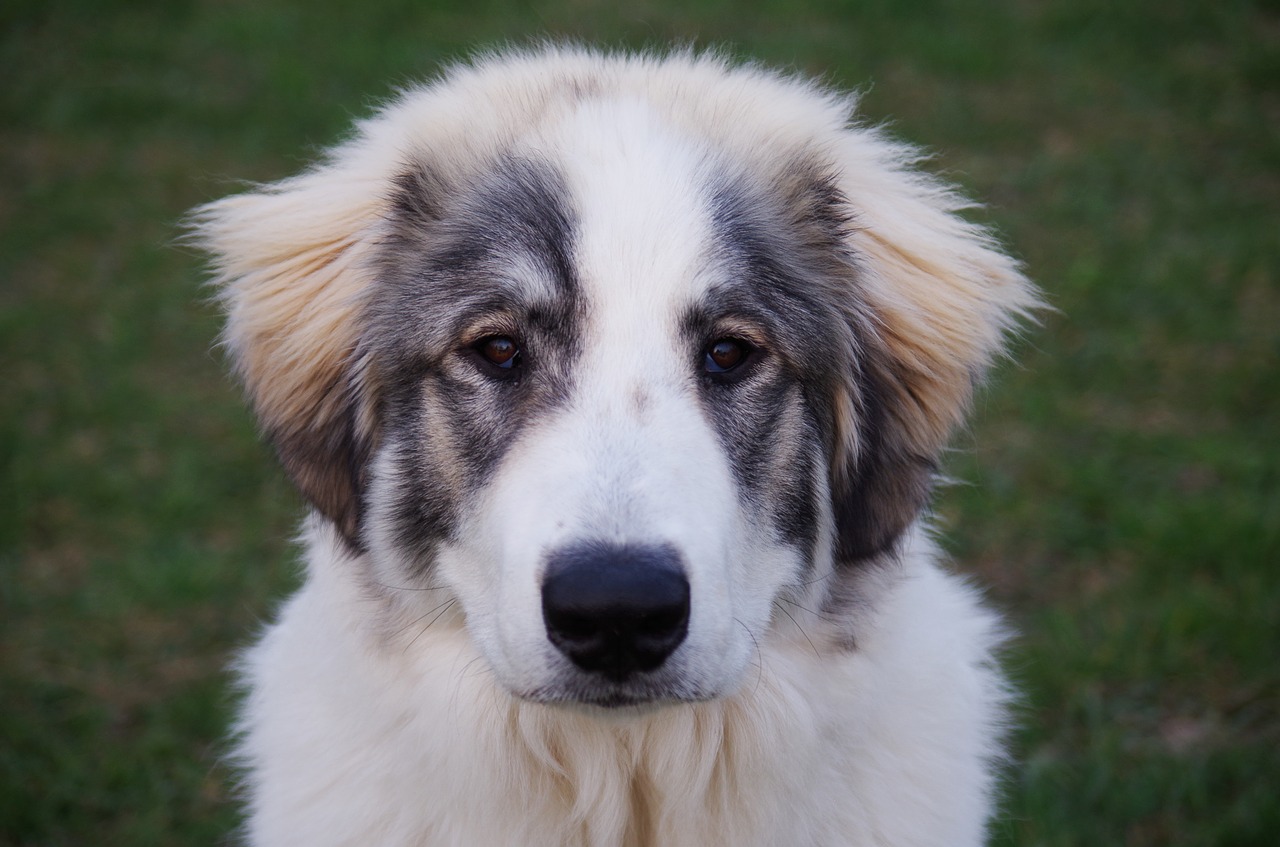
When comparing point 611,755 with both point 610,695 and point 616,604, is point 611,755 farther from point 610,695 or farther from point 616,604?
point 616,604

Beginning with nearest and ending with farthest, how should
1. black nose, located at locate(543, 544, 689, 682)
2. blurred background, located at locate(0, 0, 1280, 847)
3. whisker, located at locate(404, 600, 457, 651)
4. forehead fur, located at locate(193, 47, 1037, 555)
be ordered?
black nose, located at locate(543, 544, 689, 682)
whisker, located at locate(404, 600, 457, 651)
forehead fur, located at locate(193, 47, 1037, 555)
blurred background, located at locate(0, 0, 1280, 847)

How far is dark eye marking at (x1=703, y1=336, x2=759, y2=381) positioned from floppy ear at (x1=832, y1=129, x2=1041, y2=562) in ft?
1.19

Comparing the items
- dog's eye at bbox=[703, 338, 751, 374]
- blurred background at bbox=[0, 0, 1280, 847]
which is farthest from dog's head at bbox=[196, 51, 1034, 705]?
blurred background at bbox=[0, 0, 1280, 847]

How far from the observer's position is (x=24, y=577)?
547 centimetres

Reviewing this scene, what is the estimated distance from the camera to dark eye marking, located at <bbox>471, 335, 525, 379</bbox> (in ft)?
8.66

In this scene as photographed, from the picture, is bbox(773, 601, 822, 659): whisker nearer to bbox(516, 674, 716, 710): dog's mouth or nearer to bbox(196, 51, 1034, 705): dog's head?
bbox(196, 51, 1034, 705): dog's head

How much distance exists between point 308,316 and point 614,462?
45.2 inches

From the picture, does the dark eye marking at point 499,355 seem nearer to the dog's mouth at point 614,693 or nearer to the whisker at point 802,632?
the dog's mouth at point 614,693

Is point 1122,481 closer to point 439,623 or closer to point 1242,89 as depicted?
point 439,623

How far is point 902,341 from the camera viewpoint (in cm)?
309

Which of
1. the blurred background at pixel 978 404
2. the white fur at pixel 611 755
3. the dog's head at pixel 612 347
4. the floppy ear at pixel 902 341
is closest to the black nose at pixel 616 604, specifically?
the dog's head at pixel 612 347

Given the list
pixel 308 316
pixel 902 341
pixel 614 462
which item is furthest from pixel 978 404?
pixel 308 316

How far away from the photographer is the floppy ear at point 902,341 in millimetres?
2947

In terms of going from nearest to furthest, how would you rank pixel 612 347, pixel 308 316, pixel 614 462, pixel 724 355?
pixel 614 462, pixel 612 347, pixel 724 355, pixel 308 316
